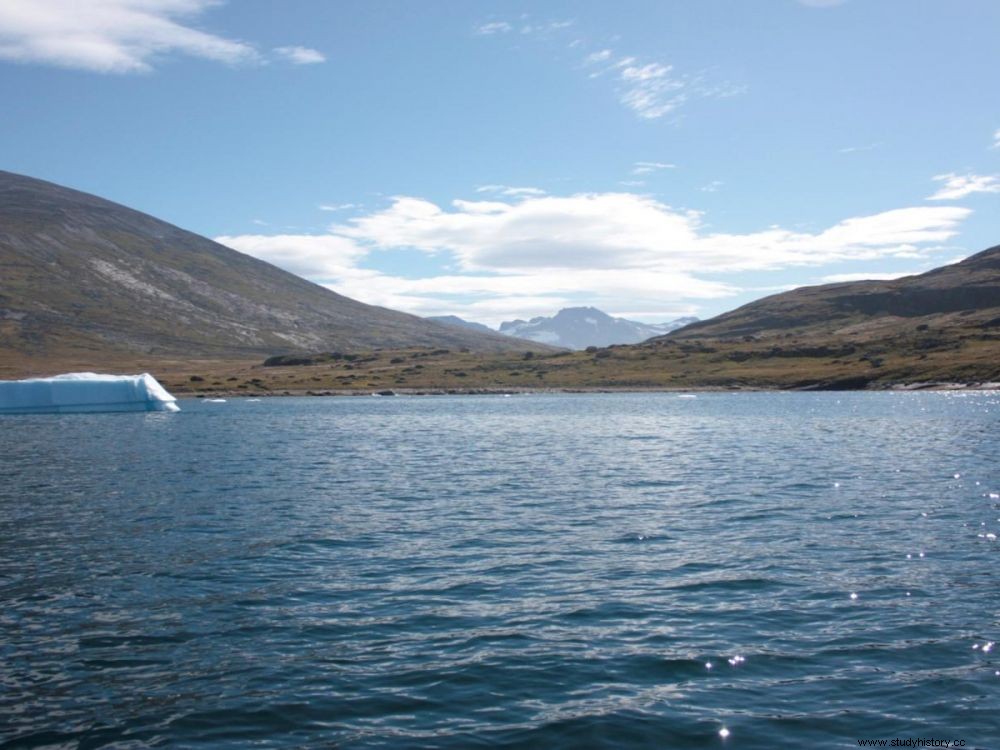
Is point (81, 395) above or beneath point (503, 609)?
above

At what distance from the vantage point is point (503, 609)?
25.4 m

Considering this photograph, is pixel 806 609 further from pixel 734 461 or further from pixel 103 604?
pixel 734 461

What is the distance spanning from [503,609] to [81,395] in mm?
150522

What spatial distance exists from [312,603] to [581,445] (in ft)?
186

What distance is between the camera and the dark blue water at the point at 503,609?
17891 millimetres

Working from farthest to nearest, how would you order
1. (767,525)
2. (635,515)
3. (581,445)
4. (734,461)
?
(581,445) → (734,461) → (635,515) → (767,525)

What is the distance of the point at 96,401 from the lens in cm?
15775

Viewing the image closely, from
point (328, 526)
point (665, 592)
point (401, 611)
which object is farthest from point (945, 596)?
point (328, 526)

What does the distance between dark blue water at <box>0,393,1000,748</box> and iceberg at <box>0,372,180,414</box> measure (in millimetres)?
107194

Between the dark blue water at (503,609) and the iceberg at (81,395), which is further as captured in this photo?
the iceberg at (81,395)

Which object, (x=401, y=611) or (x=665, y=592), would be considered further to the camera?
(x=665, y=592)

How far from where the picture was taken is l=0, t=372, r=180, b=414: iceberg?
15250 centimetres

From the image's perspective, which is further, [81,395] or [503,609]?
[81,395]

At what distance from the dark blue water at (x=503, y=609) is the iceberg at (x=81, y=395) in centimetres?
10719
